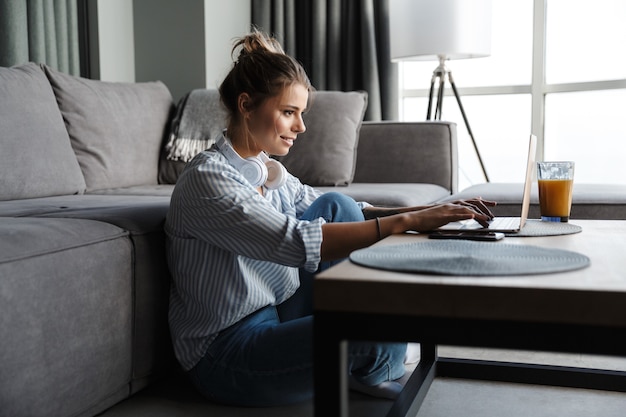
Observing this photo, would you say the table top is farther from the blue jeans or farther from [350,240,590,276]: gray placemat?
the blue jeans

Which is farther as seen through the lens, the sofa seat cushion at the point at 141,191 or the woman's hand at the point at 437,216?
the sofa seat cushion at the point at 141,191

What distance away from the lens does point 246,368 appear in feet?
4.57

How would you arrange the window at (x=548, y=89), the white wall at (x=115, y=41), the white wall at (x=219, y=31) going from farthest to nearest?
the window at (x=548, y=89), the white wall at (x=219, y=31), the white wall at (x=115, y=41)

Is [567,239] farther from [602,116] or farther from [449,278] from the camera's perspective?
[602,116]

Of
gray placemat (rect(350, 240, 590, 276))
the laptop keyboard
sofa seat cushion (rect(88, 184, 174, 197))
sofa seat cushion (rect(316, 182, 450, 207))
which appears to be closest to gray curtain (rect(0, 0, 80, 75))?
sofa seat cushion (rect(88, 184, 174, 197))

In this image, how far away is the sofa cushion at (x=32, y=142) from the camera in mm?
2074

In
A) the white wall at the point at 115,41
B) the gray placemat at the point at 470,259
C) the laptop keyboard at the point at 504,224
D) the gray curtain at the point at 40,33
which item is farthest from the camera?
the white wall at the point at 115,41

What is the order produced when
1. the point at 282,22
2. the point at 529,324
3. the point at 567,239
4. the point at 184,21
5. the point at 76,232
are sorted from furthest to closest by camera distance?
the point at 282,22 → the point at 184,21 → the point at 76,232 → the point at 567,239 → the point at 529,324

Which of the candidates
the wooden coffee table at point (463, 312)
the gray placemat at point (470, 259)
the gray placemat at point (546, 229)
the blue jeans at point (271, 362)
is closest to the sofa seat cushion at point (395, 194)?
the blue jeans at point (271, 362)

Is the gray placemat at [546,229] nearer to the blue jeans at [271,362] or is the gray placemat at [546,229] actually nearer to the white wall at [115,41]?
the blue jeans at [271,362]

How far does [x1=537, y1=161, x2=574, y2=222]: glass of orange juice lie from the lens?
1468 mm

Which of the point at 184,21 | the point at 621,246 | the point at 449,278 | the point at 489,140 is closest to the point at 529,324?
the point at 449,278

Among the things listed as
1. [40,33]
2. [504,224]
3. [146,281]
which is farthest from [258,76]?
[40,33]

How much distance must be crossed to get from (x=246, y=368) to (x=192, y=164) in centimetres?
42
